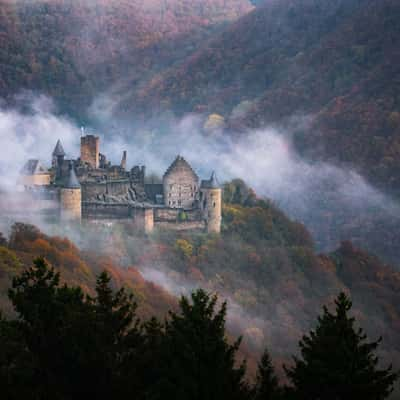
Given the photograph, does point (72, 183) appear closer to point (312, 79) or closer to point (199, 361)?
point (199, 361)

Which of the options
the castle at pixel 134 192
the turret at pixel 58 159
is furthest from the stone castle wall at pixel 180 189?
the turret at pixel 58 159

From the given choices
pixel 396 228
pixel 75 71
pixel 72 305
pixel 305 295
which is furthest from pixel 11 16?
pixel 72 305

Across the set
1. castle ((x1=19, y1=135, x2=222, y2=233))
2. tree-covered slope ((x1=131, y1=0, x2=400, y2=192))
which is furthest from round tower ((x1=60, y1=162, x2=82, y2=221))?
tree-covered slope ((x1=131, y1=0, x2=400, y2=192))

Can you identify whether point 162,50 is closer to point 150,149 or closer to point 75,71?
point 75,71

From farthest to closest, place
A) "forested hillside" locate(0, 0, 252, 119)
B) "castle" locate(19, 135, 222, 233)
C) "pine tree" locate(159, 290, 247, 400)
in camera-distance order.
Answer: "forested hillside" locate(0, 0, 252, 119) → "castle" locate(19, 135, 222, 233) → "pine tree" locate(159, 290, 247, 400)

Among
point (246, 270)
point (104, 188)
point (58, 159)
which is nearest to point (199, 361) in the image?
point (104, 188)

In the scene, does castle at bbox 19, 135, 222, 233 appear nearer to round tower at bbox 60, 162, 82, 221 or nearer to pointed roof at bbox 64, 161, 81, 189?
pointed roof at bbox 64, 161, 81, 189
